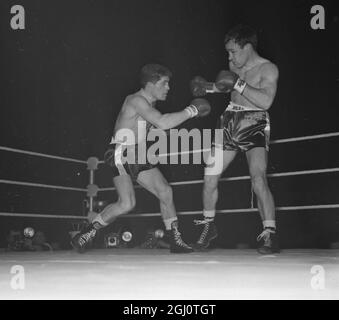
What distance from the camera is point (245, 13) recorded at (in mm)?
3754

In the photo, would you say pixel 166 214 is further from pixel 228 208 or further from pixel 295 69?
pixel 295 69

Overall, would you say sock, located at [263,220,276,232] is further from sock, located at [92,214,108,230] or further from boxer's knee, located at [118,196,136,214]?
sock, located at [92,214,108,230]

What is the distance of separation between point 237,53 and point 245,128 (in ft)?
1.42

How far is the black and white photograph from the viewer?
2854mm

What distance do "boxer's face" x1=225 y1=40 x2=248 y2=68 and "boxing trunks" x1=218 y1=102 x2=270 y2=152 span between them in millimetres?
245

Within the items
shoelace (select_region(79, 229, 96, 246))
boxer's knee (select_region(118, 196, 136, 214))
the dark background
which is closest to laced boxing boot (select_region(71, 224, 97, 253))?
shoelace (select_region(79, 229, 96, 246))

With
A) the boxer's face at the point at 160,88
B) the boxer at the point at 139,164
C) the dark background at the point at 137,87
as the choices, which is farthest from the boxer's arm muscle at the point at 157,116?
the dark background at the point at 137,87

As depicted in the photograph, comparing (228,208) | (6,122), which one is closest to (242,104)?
(228,208)

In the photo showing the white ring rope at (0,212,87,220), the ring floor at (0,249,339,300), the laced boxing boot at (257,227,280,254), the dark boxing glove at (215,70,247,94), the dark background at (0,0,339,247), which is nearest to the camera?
the ring floor at (0,249,339,300)

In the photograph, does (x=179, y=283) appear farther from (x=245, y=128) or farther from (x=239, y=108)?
(x=239, y=108)

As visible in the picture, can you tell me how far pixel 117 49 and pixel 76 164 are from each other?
109 cm

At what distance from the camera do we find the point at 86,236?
2830mm

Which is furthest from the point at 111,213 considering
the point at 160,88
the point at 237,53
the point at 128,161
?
the point at 237,53

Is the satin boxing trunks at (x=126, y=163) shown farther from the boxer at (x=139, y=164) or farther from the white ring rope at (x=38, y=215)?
the white ring rope at (x=38, y=215)
